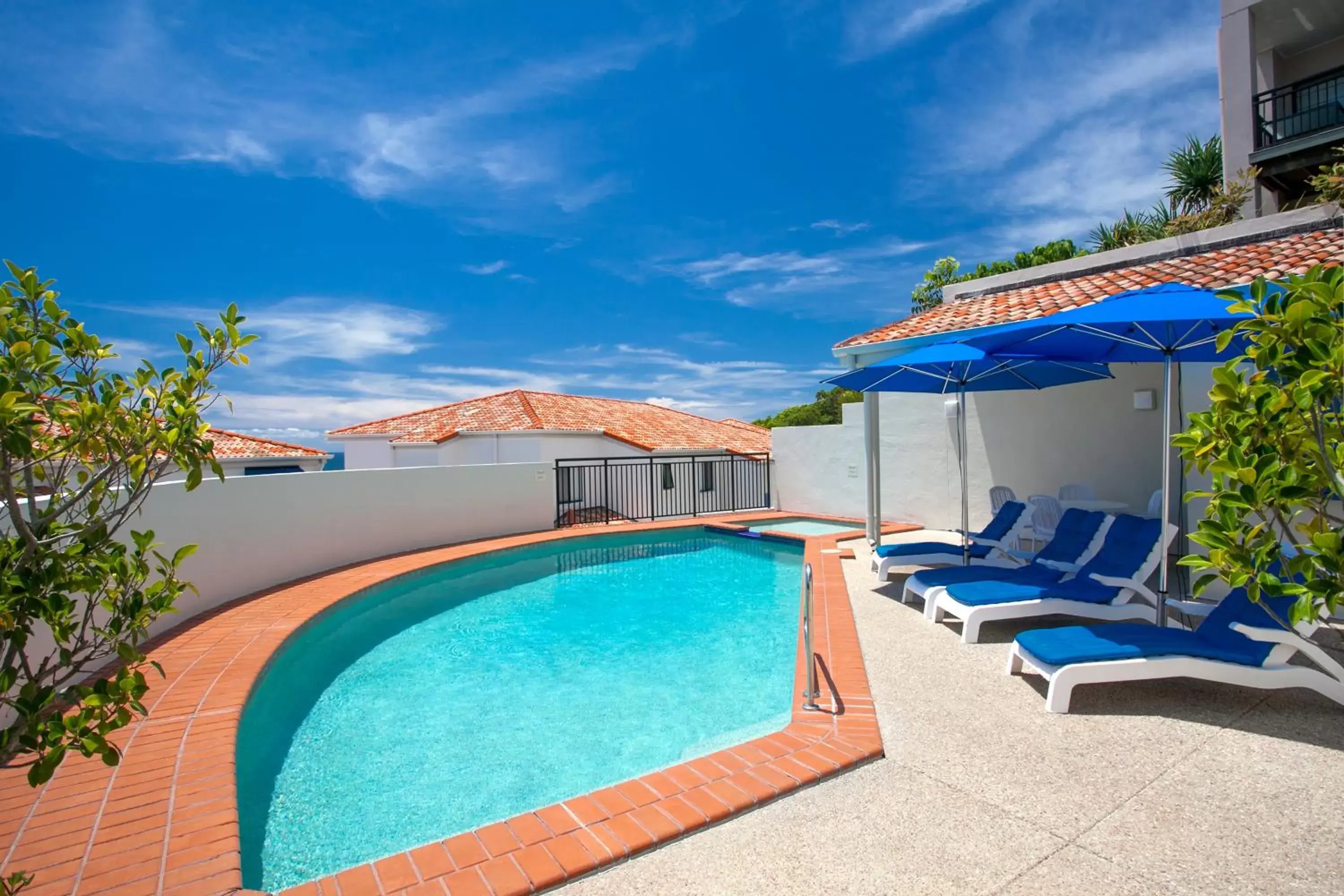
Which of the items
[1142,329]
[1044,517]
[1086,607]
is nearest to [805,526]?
[1044,517]

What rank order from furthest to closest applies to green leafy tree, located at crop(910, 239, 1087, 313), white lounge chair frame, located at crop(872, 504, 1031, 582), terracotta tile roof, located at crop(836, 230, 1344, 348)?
1. green leafy tree, located at crop(910, 239, 1087, 313)
2. terracotta tile roof, located at crop(836, 230, 1344, 348)
3. white lounge chair frame, located at crop(872, 504, 1031, 582)

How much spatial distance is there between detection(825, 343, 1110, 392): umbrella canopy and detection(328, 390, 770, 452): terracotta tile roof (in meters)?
20.4

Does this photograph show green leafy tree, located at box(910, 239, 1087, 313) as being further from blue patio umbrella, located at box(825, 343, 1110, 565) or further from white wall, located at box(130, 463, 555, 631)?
white wall, located at box(130, 463, 555, 631)

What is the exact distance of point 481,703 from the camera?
233 inches

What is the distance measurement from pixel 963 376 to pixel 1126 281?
453 centimetres

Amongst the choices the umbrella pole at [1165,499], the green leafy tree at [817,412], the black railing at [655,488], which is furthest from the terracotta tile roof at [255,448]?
the umbrella pole at [1165,499]

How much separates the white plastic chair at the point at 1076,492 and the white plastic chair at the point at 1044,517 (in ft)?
2.49

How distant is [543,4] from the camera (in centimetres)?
1157

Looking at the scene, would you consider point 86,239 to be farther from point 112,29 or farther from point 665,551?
point 665,551

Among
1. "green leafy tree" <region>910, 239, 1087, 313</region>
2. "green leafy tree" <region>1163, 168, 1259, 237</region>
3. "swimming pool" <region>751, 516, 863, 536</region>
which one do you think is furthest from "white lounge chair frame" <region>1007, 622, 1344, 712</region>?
"green leafy tree" <region>910, 239, 1087, 313</region>

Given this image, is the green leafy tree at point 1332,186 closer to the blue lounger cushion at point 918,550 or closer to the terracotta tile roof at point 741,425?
the blue lounger cushion at point 918,550

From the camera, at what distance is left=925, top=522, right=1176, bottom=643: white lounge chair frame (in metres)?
5.91

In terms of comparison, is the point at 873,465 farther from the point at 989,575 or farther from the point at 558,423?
the point at 558,423

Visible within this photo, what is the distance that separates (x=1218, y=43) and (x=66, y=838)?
27155 millimetres
